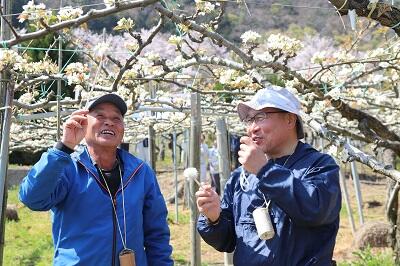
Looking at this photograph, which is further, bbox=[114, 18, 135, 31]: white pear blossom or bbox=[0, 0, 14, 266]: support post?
bbox=[114, 18, 135, 31]: white pear blossom

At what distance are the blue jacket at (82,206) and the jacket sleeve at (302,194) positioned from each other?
0.70 meters

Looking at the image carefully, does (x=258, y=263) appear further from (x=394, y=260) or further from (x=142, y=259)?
(x=394, y=260)

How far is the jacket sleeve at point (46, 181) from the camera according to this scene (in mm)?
2389

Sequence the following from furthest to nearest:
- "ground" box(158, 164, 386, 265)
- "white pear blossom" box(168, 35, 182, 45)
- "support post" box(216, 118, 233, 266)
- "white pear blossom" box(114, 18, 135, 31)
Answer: "ground" box(158, 164, 386, 265) < "support post" box(216, 118, 233, 266) < "white pear blossom" box(168, 35, 182, 45) < "white pear blossom" box(114, 18, 135, 31)

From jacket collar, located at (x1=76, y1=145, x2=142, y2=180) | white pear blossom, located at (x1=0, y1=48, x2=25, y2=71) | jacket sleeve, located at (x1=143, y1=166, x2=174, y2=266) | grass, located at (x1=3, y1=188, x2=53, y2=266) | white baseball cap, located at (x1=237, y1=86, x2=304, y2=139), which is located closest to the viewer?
A: white baseball cap, located at (x1=237, y1=86, x2=304, y2=139)

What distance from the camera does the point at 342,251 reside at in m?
8.90

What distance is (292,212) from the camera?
2.12 meters

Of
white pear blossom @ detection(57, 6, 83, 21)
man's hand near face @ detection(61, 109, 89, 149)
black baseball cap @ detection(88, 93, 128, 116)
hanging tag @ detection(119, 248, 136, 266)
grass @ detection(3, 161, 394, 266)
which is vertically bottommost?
grass @ detection(3, 161, 394, 266)

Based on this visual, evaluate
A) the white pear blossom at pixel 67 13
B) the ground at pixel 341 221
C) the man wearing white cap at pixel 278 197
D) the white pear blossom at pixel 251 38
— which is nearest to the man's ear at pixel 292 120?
the man wearing white cap at pixel 278 197

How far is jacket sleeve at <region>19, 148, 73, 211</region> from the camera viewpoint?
2389mm

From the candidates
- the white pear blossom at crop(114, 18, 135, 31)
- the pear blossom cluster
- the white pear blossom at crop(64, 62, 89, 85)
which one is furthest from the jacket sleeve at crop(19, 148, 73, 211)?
the white pear blossom at crop(64, 62, 89, 85)

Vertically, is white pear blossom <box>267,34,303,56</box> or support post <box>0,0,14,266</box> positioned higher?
white pear blossom <box>267,34,303,56</box>

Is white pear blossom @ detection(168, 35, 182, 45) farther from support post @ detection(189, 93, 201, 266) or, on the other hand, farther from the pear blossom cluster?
support post @ detection(189, 93, 201, 266)

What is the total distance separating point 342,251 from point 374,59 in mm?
5485
